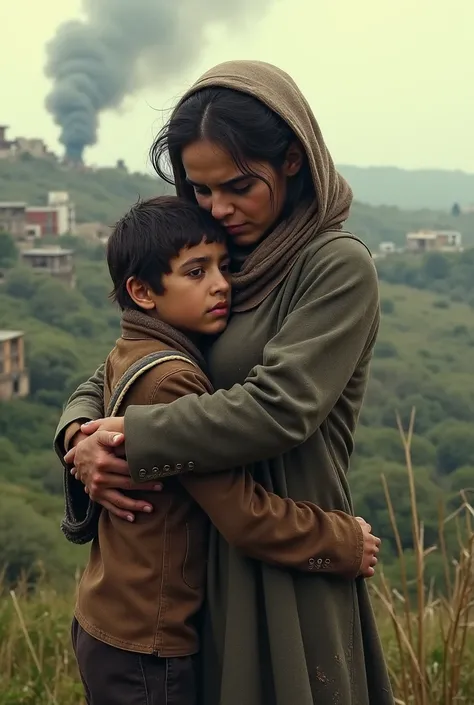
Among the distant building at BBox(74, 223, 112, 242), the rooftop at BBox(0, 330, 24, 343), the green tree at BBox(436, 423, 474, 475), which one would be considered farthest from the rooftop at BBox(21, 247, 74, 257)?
the green tree at BBox(436, 423, 474, 475)

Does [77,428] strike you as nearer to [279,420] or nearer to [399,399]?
[279,420]

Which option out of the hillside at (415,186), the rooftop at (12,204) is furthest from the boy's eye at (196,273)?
the hillside at (415,186)

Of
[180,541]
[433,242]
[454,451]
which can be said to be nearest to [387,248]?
[433,242]

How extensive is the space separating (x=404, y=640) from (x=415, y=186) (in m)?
83.8

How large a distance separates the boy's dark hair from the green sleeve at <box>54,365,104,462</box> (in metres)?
0.23

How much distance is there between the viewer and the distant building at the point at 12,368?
2870 cm

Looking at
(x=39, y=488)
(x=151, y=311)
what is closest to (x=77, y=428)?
(x=151, y=311)

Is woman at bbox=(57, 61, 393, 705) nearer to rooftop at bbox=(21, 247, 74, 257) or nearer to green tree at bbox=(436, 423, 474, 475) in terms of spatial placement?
green tree at bbox=(436, 423, 474, 475)

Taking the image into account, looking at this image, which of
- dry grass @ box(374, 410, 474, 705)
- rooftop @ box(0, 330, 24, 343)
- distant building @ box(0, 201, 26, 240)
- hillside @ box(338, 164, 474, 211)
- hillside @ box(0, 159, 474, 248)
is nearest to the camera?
dry grass @ box(374, 410, 474, 705)

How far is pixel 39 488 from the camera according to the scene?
22641 mm

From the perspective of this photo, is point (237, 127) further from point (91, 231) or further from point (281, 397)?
point (91, 231)

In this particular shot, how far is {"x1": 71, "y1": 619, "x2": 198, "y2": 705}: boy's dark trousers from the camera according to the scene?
152 centimetres

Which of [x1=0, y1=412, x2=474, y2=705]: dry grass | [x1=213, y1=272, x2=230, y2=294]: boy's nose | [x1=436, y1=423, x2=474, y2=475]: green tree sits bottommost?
[x1=436, y1=423, x2=474, y2=475]: green tree

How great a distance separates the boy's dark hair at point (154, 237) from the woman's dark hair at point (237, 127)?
0.10m
